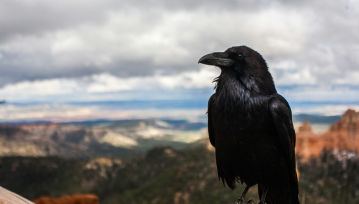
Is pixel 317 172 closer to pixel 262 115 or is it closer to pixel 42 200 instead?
pixel 42 200

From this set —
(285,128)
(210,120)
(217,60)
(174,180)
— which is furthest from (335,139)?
(217,60)

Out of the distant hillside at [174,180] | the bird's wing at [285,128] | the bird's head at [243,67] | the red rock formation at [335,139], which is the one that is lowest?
the distant hillside at [174,180]

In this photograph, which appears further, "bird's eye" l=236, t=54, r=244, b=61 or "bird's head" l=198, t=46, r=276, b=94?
"bird's eye" l=236, t=54, r=244, b=61

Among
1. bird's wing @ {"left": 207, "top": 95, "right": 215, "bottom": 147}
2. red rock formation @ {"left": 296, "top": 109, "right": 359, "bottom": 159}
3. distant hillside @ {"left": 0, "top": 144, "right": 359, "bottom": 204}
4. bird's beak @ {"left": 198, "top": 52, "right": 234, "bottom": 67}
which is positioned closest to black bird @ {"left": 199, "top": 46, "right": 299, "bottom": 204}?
bird's beak @ {"left": 198, "top": 52, "right": 234, "bottom": 67}

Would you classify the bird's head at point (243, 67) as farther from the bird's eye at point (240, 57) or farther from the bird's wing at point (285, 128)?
the bird's wing at point (285, 128)

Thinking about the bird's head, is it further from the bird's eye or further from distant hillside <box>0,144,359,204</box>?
distant hillside <box>0,144,359,204</box>

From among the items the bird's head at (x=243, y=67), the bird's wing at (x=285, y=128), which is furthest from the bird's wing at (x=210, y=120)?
the bird's wing at (x=285, y=128)

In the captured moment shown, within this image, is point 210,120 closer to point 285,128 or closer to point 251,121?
point 251,121

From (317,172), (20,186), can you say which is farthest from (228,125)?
(20,186)
